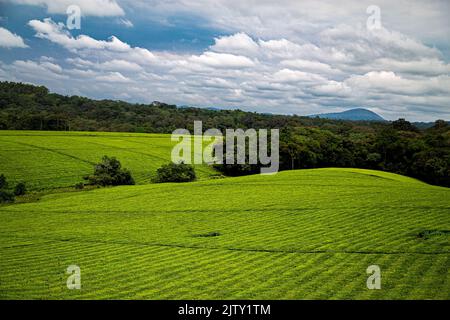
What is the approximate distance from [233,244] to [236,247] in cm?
77

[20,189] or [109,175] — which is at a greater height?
[109,175]

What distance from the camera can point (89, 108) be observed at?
186 metres

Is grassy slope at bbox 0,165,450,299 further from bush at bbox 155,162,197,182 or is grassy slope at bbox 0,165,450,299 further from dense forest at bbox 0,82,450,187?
dense forest at bbox 0,82,450,187

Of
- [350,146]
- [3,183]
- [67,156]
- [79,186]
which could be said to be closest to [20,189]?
[3,183]

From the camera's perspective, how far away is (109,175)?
2603 inches

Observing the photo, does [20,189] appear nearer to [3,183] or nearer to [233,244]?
[3,183]

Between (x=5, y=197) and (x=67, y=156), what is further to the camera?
(x=67, y=156)

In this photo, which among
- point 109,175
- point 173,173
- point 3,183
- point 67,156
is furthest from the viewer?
point 67,156

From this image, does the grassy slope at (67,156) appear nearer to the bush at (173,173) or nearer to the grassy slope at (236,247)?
the bush at (173,173)

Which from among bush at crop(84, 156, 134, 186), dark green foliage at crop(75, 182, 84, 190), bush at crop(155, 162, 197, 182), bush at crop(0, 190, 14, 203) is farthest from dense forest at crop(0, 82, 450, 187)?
bush at crop(0, 190, 14, 203)

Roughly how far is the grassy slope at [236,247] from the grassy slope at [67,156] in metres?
22.6

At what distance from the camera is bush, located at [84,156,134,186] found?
215ft

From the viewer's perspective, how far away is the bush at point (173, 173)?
68.9 meters
